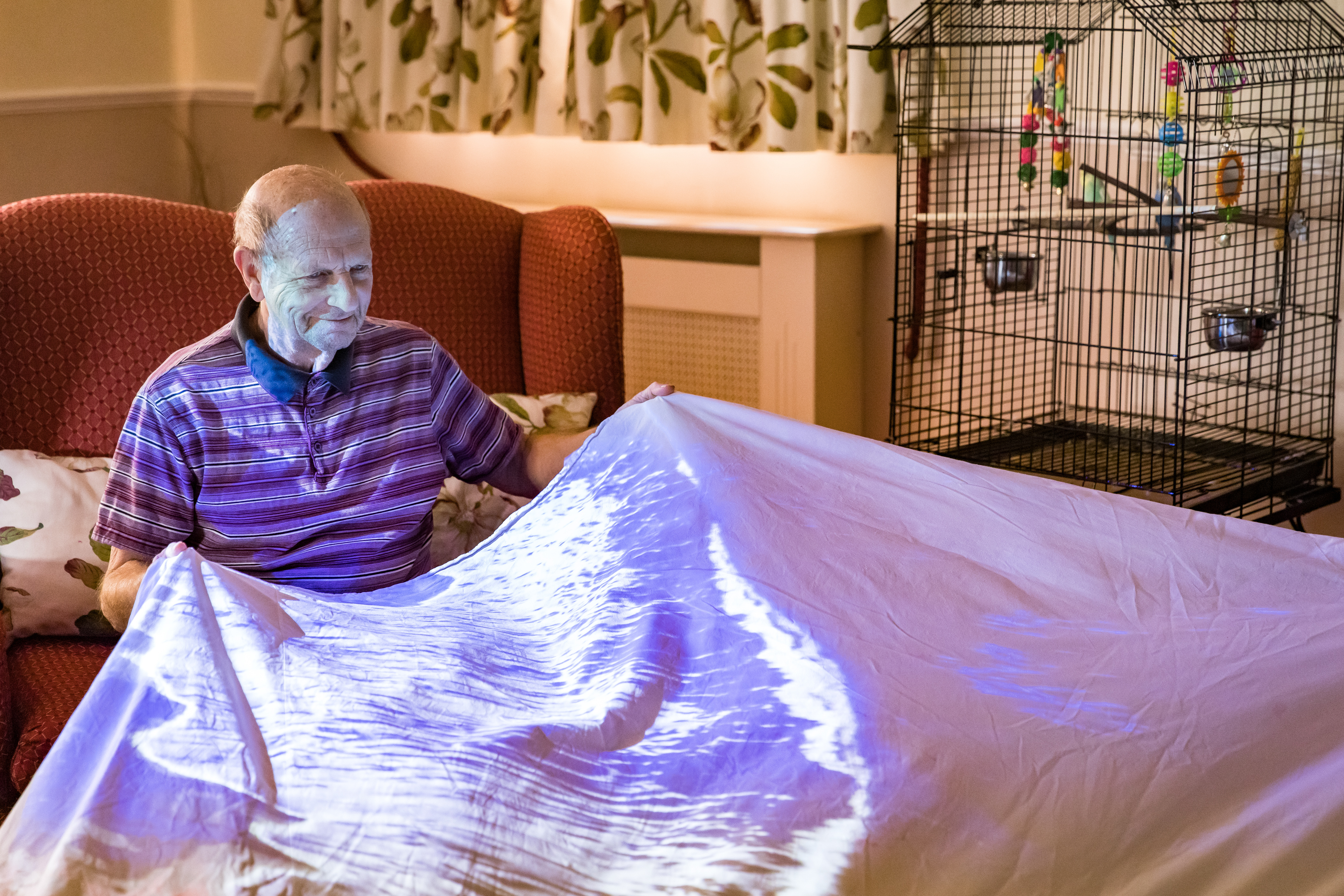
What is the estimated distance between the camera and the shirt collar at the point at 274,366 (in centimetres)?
171

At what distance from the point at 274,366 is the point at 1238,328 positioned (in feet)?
5.32

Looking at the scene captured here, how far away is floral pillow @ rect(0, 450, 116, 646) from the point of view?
1.90 metres

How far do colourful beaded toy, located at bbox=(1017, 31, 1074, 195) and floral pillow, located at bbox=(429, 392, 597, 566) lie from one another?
1022 mm

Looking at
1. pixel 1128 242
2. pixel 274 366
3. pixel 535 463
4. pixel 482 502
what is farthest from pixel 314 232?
pixel 1128 242

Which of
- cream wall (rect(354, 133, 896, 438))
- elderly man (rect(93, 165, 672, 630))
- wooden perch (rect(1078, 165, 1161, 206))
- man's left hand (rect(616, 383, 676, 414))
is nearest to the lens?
elderly man (rect(93, 165, 672, 630))

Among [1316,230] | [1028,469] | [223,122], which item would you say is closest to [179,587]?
[1028,469]

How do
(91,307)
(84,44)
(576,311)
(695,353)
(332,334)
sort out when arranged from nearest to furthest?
(332,334) → (91,307) → (576,311) → (695,353) → (84,44)

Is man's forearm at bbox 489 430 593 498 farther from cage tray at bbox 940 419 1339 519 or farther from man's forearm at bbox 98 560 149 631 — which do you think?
cage tray at bbox 940 419 1339 519

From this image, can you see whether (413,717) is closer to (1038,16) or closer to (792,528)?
(792,528)

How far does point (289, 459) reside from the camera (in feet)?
5.74

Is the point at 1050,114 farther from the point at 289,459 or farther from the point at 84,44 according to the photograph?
the point at 84,44

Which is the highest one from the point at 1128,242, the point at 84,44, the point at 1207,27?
the point at 84,44

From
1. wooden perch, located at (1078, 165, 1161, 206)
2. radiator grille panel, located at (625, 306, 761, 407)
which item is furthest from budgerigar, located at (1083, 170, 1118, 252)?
radiator grille panel, located at (625, 306, 761, 407)

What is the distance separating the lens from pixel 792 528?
1547 mm
